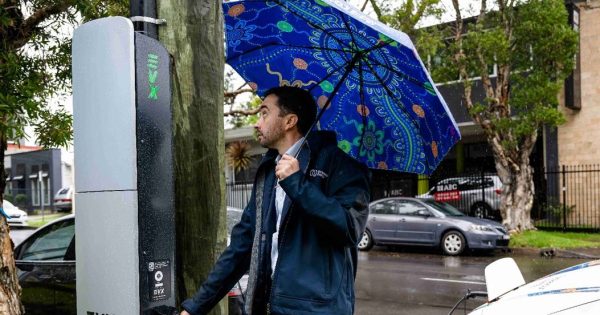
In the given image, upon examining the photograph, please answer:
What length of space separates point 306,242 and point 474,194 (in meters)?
19.6

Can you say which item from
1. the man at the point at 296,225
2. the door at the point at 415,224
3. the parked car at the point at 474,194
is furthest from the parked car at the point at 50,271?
the parked car at the point at 474,194

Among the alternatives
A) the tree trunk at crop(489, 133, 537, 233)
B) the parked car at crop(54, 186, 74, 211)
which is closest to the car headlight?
the tree trunk at crop(489, 133, 537, 233)

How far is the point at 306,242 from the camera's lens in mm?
2531

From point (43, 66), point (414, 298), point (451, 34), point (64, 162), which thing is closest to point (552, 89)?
point (451, 34)

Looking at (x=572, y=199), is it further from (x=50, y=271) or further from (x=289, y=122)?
(x=289, y=122)

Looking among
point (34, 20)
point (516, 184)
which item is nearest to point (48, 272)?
point (34, 20)

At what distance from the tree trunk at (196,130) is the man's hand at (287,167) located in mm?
434

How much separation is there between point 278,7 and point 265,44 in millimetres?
400

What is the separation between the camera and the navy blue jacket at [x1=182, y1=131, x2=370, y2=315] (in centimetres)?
244

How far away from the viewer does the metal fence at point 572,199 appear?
19500 millimetres

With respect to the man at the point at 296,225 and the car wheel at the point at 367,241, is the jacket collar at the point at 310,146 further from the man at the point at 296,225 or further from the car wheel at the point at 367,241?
the car wheel at the point at 367,241

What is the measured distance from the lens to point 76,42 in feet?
7.36

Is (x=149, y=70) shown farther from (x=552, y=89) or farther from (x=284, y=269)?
(x=552, y=89)

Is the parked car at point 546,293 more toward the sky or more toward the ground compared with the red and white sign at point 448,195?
more toward the sky
